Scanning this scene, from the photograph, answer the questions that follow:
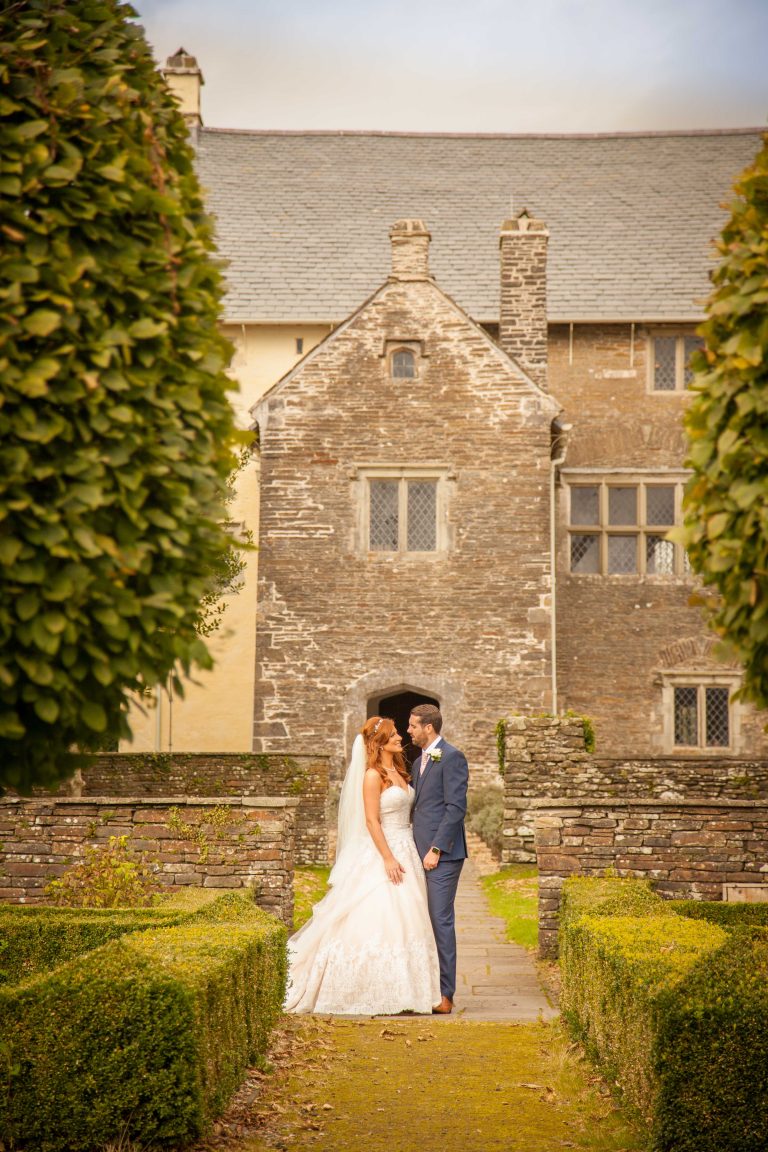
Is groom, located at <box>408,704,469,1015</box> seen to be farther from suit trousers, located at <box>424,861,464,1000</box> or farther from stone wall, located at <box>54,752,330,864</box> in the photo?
stone wall, located at <box>54,752,330,864</box>

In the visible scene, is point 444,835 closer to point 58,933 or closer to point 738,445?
point 58,933

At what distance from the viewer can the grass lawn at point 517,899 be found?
11977mm

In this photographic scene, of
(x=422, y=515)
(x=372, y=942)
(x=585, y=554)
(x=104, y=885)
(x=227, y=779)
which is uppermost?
(x=422, y=515)

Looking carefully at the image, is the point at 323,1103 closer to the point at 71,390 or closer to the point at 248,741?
the point at 71,390

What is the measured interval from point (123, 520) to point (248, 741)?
21.8 metres

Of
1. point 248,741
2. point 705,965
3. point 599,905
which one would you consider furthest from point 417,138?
point 705,965

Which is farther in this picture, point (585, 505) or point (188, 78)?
point (188, 78)

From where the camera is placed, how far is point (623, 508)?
984 inches

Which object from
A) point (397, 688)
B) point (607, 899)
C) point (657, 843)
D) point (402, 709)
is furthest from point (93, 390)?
point (402, 709)

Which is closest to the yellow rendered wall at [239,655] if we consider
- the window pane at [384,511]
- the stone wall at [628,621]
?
the window pane at [384,511]

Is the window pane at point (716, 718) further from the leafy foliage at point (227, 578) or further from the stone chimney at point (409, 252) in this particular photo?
the stone chimney at point (409, 252)

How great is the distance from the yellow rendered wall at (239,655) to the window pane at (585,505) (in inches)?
246

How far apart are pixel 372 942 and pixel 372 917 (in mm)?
226

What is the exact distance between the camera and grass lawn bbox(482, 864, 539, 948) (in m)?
12.0
